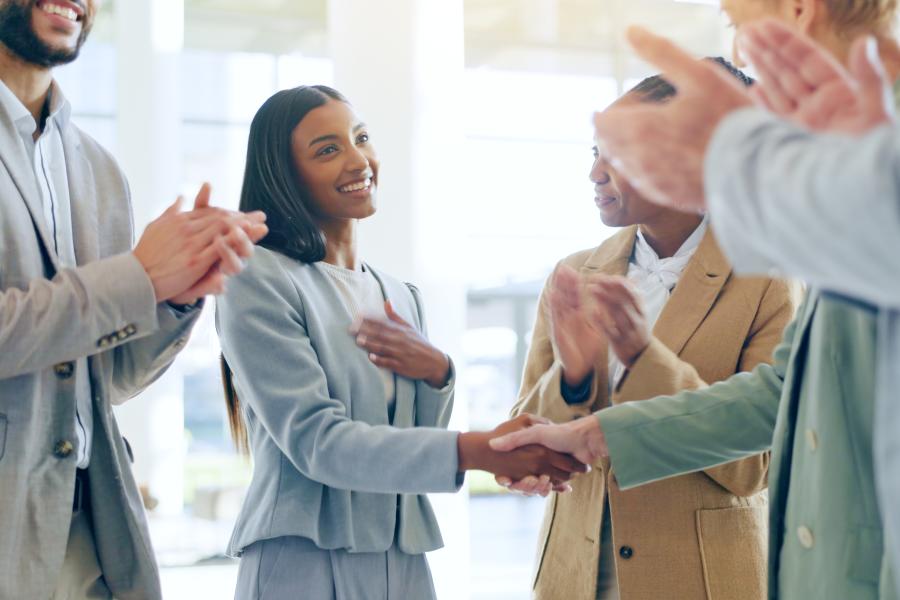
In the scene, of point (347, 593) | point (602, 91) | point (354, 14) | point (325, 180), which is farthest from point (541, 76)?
point (347, 593)

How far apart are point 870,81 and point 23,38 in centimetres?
137

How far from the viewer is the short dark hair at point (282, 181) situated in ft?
6.19

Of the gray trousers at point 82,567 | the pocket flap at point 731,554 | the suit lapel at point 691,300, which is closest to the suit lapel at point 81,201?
the gray trousers at point 82,567

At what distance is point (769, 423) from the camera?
5.27ft

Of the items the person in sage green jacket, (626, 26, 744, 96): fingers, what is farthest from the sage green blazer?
(626, 26, 744, 96): fingers

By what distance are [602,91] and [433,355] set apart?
5.80m

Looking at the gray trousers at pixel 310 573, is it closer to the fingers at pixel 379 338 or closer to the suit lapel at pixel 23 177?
the fingers at pixel 379 338

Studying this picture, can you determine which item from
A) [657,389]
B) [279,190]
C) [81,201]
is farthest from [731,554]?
[81,201]

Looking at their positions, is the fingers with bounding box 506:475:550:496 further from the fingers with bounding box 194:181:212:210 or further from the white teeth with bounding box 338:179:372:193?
the fingers with bounding box 194:181:212:210

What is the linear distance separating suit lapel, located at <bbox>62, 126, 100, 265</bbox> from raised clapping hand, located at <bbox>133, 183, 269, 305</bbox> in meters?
0.17

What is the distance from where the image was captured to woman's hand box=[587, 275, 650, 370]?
1.81 m

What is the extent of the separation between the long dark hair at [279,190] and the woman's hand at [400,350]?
0.19 metres

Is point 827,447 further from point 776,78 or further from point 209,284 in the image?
point 209,284

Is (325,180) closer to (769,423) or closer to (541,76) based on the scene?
(769,423)
